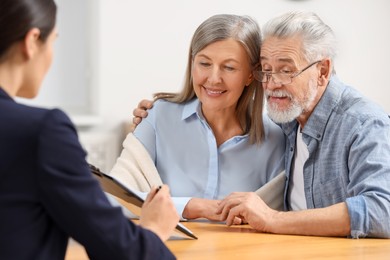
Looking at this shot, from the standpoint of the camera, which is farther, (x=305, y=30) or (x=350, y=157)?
(x=305, y=30)

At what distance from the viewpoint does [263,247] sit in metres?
1.76

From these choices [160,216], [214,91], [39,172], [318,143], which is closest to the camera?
[39,172]

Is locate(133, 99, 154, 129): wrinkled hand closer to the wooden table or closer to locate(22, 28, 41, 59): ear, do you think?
the wooden table

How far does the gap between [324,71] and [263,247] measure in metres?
0.77

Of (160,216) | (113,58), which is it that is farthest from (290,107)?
(113,58)

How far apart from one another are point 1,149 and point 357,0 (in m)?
3.93

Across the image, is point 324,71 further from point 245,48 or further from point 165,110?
point 165,110

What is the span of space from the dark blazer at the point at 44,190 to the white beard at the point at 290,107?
1.17 m

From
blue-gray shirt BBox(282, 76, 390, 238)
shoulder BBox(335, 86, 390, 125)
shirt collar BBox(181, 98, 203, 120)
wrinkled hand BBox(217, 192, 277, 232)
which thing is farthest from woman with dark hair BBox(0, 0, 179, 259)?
shirt collar BBox(181, 98, 203, 120)

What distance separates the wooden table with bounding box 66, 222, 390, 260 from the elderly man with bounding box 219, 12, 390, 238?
0.18 feet

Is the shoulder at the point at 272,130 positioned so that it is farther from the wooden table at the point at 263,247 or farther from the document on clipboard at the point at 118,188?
the document on clipboard at the point at 118,188

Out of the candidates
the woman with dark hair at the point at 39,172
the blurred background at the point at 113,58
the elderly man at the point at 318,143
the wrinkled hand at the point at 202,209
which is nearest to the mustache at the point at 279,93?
the elderly man at the point at 318,143

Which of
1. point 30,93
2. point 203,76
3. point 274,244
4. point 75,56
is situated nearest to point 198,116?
point 203,76

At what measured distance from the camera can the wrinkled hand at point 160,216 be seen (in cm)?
135
